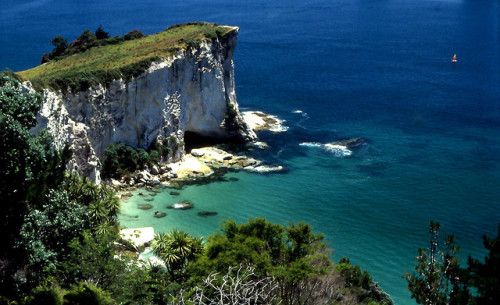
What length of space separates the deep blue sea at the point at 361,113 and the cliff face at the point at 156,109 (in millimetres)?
7406

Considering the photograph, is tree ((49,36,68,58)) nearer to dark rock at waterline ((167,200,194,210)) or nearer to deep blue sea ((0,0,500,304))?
deep blue sea ((0,0,500,304))

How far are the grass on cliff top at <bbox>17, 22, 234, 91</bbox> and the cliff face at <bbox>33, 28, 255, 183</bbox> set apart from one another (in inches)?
34.6

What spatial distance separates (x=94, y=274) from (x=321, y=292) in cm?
1344

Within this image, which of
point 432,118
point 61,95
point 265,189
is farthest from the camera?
point 432,118

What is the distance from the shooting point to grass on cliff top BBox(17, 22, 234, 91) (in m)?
49.3

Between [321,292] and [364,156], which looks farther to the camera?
[364,156]

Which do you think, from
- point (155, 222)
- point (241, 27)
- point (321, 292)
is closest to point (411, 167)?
point (155, 222)

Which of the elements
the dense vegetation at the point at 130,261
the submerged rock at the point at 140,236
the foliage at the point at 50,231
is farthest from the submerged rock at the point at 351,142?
the foliage at the point at 50,231

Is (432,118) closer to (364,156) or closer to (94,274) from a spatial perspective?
(364,156)

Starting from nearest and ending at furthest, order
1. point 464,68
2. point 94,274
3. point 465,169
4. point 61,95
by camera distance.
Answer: point 94,274
point 61,95
point 465,169
point 464,68

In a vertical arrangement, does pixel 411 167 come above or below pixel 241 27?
below

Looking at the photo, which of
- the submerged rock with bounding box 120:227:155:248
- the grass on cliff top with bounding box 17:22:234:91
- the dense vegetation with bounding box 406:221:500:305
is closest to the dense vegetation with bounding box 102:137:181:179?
the grass on cliff top with bounding box 17:22:234:91

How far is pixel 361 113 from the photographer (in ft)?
277

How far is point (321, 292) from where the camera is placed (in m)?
29.8
